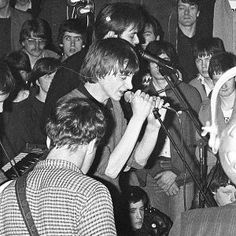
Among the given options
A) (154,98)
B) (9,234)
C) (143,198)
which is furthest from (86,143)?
(143,198)

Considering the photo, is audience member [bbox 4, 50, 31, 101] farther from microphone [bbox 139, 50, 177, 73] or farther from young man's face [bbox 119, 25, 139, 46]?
microphone [bbox 139, 50, 177, 73]

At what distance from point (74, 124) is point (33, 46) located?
324 centimetres

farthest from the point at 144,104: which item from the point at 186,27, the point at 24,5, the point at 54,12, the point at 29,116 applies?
the point at 54,12

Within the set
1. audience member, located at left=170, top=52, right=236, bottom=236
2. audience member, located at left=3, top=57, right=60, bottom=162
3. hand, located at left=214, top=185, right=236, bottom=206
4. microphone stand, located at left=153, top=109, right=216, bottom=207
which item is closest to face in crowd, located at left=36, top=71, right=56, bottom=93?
audience member, located at left=3, top=57, right=60, bottom=162

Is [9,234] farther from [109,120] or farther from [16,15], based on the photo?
[16,15]

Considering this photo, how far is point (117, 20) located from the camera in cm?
353

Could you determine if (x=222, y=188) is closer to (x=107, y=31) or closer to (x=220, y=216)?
(x=107, y=31)

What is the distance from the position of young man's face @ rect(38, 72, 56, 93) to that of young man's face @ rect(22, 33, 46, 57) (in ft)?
2.18

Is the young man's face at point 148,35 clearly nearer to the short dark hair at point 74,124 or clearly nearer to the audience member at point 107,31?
the audience member at point 107,31

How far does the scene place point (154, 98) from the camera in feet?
10.5

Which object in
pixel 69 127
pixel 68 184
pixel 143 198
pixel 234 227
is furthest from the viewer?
pixel 143 198

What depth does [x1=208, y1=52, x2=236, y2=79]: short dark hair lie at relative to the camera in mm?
4715

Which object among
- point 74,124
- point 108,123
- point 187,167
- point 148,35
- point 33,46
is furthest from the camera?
point 33,46

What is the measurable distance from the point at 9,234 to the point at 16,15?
3748mm
